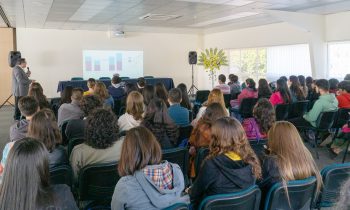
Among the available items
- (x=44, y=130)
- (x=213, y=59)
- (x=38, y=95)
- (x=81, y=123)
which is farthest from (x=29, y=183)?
(x=213, y=59)

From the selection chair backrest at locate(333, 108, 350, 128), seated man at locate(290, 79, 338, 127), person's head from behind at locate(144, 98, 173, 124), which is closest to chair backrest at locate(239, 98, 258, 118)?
seated man at locate(290, 79, 338, 127)

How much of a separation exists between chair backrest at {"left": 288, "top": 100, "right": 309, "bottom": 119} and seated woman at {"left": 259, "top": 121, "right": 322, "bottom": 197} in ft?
11.9

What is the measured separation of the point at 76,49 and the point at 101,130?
444 inches

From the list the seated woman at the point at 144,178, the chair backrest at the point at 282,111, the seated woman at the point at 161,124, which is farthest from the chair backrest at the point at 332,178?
the chair backrest at the point at 282,111

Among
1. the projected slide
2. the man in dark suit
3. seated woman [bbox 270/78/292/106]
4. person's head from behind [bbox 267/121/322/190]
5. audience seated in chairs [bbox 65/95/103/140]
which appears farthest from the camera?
the projected slide

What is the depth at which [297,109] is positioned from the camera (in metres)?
5.81

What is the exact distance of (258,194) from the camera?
198 cm

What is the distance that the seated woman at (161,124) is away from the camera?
10.7 ft

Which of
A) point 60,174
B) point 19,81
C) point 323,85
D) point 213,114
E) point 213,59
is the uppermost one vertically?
point 213,59

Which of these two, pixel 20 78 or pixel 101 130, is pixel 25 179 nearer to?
pixel 101 130

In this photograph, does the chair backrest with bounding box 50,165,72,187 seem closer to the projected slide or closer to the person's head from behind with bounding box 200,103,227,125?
the person's head from behind with bounding box 200,103,227,125

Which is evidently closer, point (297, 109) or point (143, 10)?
point (297, 109)

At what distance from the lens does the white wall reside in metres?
12.5

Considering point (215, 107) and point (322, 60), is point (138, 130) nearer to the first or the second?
point (215, 107)
